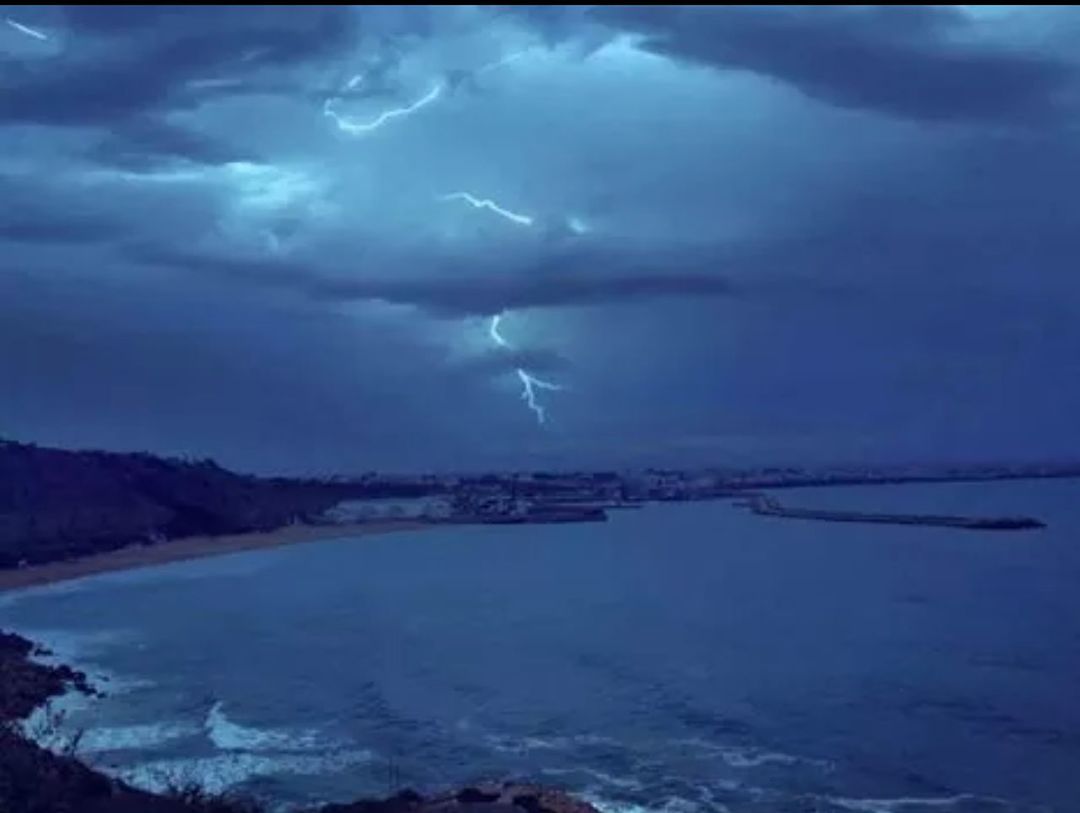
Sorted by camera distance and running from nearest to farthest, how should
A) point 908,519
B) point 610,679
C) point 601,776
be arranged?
point 601,776
point 610,679
point 908,519

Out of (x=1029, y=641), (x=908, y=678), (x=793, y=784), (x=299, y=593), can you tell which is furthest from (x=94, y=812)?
(x=299, y=593)

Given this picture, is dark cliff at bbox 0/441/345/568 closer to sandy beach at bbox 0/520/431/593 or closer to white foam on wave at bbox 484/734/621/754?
sandy beach at bbox 0/520/431/593

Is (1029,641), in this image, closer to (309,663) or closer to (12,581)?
(309,663)

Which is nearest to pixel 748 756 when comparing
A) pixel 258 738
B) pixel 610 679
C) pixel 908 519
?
pixel 610 679

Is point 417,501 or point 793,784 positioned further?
point 417,501

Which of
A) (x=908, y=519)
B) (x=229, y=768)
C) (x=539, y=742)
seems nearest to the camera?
(x=229, y=768)

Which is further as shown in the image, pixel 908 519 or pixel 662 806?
pixel 908 519

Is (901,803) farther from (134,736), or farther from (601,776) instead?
(134,736)

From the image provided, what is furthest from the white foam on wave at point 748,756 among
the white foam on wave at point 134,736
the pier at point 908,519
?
the pier at point 908,519

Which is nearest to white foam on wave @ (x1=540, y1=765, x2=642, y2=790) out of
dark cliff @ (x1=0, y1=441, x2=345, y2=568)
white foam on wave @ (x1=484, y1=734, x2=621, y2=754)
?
white foam on wave @ (x1=484, y1=734, x2=621, y2=754)
